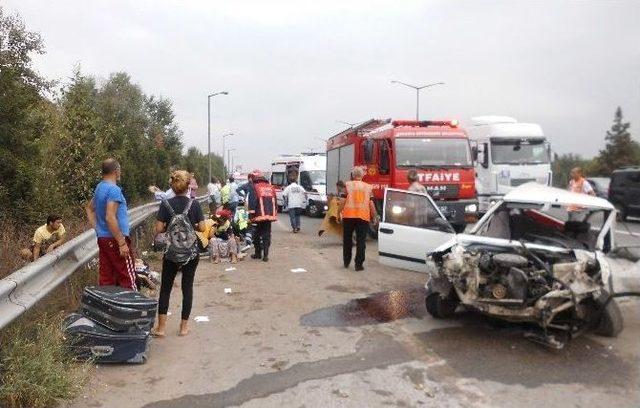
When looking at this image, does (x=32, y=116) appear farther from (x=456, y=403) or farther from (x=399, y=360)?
(x=456, y=403)

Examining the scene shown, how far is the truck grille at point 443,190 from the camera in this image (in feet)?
42.1

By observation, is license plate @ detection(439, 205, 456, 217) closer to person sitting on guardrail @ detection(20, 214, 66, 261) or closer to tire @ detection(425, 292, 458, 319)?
tire @ detection(425, 292, 458, 319)

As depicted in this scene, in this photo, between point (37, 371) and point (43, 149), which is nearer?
point (37, 371)

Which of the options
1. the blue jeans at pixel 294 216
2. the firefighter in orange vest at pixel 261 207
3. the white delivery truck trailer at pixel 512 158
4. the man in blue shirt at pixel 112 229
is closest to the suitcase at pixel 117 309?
the man in blue shirt at pixel 112 229

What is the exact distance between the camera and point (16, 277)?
14.6 ft

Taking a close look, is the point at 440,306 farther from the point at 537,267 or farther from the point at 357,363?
the point at 357,363

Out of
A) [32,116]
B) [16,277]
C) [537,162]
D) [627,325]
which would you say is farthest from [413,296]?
[537,162]

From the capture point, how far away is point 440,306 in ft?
20.8

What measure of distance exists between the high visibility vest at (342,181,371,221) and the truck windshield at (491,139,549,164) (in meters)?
10.7

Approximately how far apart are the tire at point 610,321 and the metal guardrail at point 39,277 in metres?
5.03

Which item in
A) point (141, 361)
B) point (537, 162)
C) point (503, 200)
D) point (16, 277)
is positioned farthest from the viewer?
point (537, 162)

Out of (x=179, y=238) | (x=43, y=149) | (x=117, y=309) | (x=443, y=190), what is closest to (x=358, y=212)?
(x=443, y=190)

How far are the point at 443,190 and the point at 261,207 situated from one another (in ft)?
15.1

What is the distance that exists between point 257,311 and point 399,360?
89.8 inches
